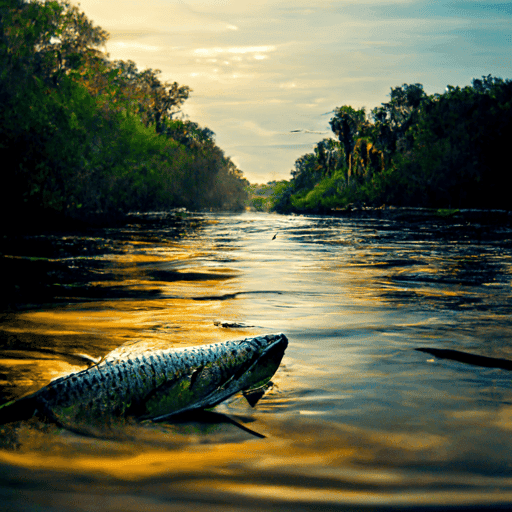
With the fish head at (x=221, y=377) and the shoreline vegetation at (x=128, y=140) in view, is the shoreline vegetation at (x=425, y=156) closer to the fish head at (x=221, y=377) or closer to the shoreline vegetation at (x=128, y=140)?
the shoreline vegetation at (x=128, y=140)

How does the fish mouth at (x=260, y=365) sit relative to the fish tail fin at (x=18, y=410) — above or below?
above

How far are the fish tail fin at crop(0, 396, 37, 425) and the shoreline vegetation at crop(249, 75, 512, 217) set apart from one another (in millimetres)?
51057

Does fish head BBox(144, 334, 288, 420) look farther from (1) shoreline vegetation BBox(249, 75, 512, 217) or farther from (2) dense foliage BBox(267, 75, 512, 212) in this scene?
(2) dense foliage BBox(267, 75, 512, 212)

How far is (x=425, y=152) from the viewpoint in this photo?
66688mm

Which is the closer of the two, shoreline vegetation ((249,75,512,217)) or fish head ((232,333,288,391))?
fish head ((232,333,288,391))

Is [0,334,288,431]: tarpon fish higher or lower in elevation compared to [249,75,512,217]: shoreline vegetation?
lower

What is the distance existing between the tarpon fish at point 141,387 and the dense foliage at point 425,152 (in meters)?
54.3

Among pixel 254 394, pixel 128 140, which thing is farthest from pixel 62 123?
pixel 254 394

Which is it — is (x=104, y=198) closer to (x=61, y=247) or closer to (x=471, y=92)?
(x=61, y=247)

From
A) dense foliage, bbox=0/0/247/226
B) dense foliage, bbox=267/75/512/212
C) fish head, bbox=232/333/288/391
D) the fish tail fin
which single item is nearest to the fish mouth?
fish head, bbox=232/333/288/391

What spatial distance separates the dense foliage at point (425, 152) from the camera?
54.9 metres

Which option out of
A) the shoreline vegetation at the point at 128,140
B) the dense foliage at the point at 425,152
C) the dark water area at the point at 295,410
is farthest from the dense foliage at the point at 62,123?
the dense foliage at the point at 425,152

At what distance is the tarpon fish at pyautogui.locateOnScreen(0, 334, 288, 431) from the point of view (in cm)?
364

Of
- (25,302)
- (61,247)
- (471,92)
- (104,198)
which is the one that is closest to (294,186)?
(471,92)
